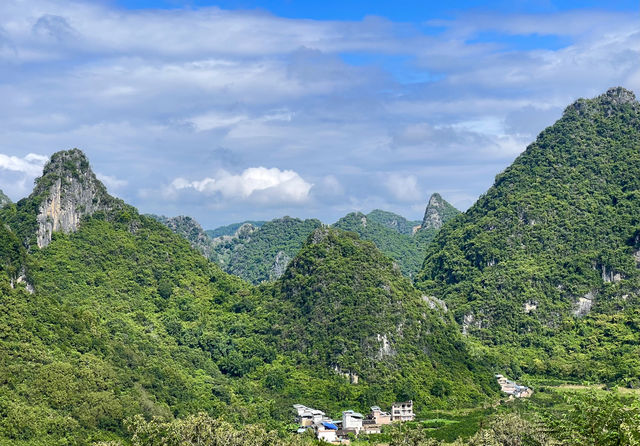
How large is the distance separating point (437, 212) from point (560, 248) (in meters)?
90.4

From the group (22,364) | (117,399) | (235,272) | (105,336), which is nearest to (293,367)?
(105,336)

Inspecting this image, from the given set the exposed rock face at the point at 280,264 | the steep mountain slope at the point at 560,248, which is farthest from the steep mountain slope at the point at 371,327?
the exposed rock face at the point at 280,264

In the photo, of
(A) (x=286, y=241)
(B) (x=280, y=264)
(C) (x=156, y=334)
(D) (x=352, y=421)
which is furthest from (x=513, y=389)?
(A) (x=286, y=241)

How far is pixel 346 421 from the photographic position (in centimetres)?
6612

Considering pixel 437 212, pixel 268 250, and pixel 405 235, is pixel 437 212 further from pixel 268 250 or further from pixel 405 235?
pixel 268 250

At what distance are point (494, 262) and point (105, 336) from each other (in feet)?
191

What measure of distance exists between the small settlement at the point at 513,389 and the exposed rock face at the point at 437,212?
111 m

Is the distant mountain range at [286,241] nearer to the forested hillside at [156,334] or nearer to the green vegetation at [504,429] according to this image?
the forested hillside at [156,334]

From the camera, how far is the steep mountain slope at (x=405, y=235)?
6718 inches

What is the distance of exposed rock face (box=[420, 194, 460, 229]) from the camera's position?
193m

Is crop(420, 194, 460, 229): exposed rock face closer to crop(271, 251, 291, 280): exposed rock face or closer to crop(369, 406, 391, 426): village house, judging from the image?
crop(271, 251, 291, 280): exposed rock face

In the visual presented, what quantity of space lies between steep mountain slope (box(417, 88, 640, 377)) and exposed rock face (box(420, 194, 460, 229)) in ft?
220

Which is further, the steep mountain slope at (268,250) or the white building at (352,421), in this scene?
the steep mountain slope at (268,250)

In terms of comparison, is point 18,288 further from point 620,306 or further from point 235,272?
point 235,272
